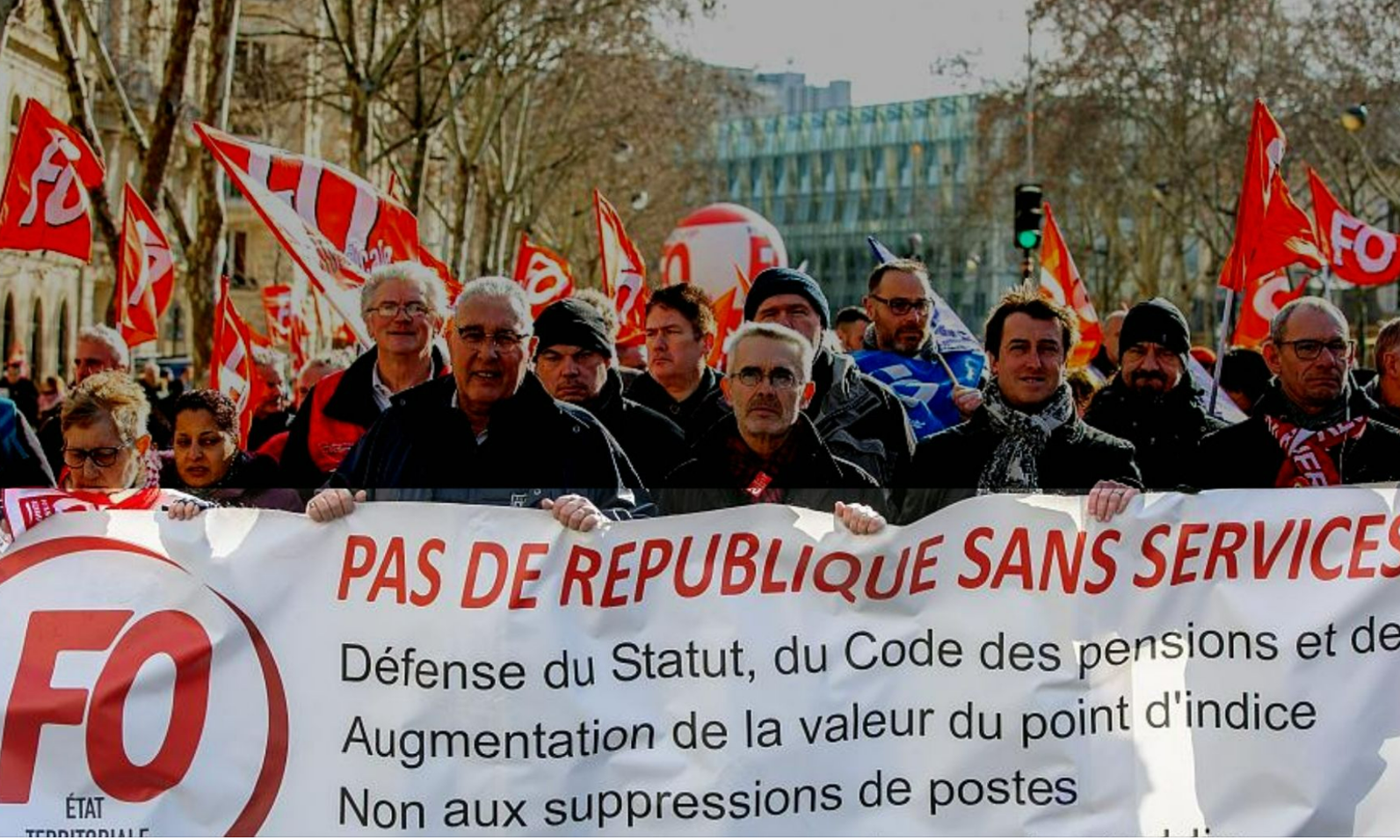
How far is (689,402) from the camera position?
24.5 ft

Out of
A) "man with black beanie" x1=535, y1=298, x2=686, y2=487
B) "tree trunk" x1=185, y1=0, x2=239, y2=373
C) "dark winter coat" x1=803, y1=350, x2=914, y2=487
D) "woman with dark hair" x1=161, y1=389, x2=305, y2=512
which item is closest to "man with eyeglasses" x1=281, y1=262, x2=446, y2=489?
"woman with dark hair" x1=161, y1=389, x2=305, y2=512

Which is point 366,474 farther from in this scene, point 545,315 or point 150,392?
point 150,392

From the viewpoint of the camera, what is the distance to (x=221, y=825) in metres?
4.85

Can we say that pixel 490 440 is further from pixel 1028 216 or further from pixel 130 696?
pixel 1028 216

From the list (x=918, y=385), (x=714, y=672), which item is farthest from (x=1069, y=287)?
(x=714, y=672)

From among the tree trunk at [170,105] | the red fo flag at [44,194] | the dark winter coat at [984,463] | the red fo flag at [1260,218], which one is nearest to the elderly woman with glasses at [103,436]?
the dark winter coat at [984,463]

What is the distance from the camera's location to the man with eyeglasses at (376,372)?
6.84 meters

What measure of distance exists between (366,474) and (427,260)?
18.2ft

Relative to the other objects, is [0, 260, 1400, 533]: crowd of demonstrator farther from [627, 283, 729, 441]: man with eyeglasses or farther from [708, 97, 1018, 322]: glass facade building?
[708, 97, 1018, 322]: glass facade building

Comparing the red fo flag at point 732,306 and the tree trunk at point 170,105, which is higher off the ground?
the tree trunk at point 170,105

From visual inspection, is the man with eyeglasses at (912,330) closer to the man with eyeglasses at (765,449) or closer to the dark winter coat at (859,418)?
the dark winter coat at (859,418)

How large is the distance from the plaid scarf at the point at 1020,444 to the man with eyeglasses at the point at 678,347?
2049 mm

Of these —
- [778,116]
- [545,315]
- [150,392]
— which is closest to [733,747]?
[545,315]

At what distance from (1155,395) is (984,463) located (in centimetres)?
150
